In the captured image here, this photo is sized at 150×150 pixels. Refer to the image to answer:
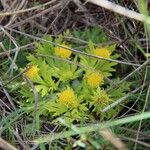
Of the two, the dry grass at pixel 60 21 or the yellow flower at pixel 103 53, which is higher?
the dry grass at pixel 60 21

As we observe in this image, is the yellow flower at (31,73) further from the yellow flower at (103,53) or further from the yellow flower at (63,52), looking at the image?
the yellow flower at (103,53)

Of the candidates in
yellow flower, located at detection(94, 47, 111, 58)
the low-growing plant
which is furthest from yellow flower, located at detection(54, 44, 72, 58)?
yellow flower, located at detection(94, 47, 111, 58)

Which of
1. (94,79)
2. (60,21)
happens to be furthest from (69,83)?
(60,21)

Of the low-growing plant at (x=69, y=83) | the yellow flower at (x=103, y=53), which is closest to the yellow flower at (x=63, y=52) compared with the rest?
the low-growing plant at (x=69, y=83)

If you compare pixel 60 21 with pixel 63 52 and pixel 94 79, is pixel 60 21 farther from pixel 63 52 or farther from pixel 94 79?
pixel 94 79

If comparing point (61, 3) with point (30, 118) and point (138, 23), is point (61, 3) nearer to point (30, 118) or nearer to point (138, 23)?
point (138, 23)

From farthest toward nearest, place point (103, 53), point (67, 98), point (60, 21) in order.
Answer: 1. point (60, 21)
2. point (103, 53)
3. point (67, 98)

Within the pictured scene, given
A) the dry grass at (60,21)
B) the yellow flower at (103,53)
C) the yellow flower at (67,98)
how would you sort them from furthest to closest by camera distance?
the dry grass at (60,21)
the yellow flower at (103,53)
the yellow flower at (67,98)

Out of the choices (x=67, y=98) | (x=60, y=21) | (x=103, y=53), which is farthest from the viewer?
(x=60, y=21)
